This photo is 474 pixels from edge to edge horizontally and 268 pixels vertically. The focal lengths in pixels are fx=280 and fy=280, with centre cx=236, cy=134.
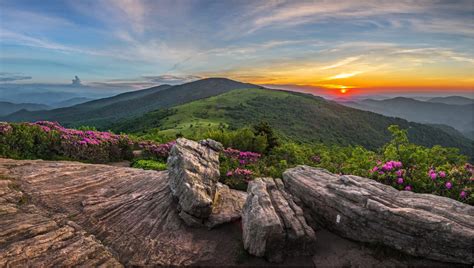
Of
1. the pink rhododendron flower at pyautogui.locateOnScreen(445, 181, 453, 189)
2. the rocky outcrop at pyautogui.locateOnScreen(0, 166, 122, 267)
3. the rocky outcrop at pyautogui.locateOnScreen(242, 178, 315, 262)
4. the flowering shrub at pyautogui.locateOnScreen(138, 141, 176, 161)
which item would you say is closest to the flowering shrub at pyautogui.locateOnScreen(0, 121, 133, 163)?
the flowering shrub at pyautogui.locateOnScreen(138, 141, 176, 161)

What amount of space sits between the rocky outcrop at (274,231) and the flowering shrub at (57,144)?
1249 cm

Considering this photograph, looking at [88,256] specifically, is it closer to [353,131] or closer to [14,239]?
[14,239]

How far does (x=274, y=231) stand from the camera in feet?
27.5

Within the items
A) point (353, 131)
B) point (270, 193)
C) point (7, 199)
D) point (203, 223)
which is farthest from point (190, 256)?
point (353, 131)

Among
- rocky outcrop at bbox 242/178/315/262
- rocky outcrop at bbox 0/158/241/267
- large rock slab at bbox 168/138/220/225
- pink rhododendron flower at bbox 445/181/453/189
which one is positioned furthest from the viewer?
pink rhododendron flower at bbox 445/181/453/189

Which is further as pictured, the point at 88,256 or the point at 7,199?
the point at 7,199

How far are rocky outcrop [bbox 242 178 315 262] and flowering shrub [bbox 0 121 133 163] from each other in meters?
12.5

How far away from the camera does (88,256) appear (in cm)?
796

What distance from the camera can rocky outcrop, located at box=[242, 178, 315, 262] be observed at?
27.6 ft

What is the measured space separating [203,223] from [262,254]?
2.61 meters

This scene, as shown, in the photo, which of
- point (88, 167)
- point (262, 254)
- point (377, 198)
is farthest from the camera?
point (88, 167)

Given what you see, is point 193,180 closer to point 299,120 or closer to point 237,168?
point 237,168

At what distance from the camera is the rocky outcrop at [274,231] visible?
8.41 m

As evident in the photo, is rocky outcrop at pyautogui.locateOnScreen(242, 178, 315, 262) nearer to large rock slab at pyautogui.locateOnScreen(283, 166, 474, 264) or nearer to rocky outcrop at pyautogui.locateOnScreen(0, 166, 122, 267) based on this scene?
large rock slab at pyautogui.locateOnScreen(283, 166, 474, 264)
